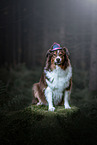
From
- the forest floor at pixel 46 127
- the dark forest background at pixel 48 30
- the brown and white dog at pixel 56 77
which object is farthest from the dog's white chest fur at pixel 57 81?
the dark forest background at pixel 48 30

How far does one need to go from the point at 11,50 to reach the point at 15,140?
825 inches

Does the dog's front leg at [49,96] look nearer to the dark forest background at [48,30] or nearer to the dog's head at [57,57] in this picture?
the dog's head at [57,57]

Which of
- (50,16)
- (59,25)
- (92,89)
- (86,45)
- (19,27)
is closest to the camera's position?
(92,89)

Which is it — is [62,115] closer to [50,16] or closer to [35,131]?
[35,131]

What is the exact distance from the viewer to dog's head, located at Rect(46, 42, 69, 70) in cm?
380

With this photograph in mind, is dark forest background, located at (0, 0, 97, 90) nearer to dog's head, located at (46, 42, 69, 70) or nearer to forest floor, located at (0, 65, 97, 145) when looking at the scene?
dog's head, located at (46, 42, 69, 70)

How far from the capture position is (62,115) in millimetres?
3762

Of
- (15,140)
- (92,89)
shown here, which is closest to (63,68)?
(15,140)

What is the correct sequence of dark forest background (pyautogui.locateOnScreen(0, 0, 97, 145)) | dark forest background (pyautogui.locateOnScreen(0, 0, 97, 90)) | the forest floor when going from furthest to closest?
1. dark forest background (pyautogui.locateOnScreen(0, 0, 97, 90))
2. dark forest background (pyautogui.locateOnScreen(0, 0, 97, 145))
3. the forest floor

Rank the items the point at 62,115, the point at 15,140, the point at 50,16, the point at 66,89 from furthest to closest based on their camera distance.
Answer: the point at 50,16 < the point at 66,89 < the point at 62,115 < the point at 15,140

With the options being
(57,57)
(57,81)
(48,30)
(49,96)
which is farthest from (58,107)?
(48,30)

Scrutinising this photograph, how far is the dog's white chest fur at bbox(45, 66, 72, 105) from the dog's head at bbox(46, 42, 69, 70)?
0.13 m

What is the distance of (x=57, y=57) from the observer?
3.77m

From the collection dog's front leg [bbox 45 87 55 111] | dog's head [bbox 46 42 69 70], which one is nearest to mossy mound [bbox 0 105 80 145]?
dog's front leg [bbox 45 87 55 111]
